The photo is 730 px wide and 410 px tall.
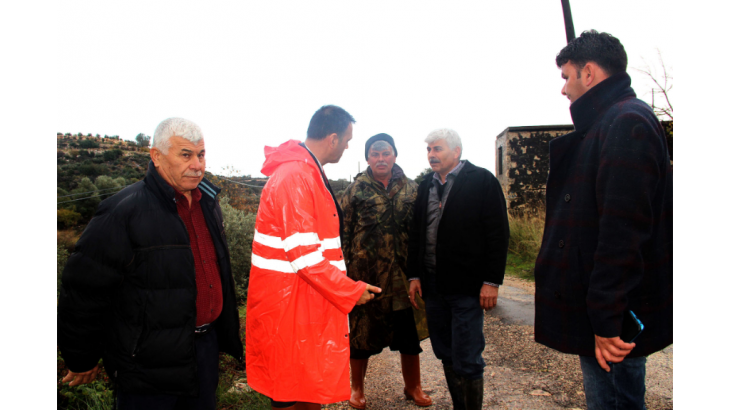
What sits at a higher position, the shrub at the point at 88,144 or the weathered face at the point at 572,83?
the shrub at the point at 88,144

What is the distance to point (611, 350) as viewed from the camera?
1.53 m

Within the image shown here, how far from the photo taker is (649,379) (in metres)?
3.33

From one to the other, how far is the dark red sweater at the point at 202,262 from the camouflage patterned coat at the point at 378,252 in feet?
4.16

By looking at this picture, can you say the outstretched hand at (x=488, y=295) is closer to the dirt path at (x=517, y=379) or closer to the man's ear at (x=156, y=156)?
the dirt path at (x=517, y=379)

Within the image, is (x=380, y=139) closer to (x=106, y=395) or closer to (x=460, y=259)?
(x=460, y=259)

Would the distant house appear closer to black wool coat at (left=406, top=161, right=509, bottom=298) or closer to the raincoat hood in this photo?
black wool coat at (left=406, top=161, right=509, bottom=298)

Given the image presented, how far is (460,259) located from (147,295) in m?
1.95

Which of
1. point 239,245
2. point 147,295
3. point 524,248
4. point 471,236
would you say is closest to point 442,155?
point 471,236

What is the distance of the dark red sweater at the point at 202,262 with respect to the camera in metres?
2.09

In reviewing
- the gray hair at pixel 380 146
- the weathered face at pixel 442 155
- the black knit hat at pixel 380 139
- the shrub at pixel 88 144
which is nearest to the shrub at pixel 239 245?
the black knit hat at pixel 380 139

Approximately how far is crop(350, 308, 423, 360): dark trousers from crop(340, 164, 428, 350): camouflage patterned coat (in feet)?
0.14
